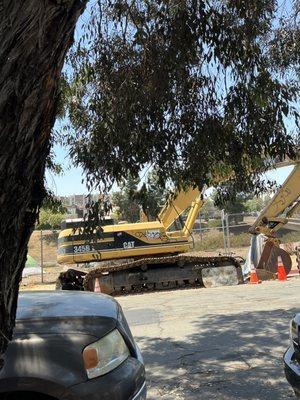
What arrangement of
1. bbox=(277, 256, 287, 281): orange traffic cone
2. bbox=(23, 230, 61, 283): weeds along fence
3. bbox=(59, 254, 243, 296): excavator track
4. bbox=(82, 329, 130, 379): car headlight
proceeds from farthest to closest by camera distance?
bbox=(23, 230, 61, 283): weeds along fence → bbox=(277, 256, 287, 281): orange traffic cone → bbox=(59, 254, 243, 296): excavator track → bbox=(82, 329, 130, 379): car headlight

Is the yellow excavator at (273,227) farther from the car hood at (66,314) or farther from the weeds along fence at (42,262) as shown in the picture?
the car hood at (66,314)

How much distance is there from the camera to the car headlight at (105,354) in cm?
331

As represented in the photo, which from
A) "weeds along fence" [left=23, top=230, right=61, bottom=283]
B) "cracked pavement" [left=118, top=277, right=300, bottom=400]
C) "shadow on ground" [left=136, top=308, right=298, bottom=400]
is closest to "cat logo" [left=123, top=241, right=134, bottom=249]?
"weeds along fence" [left=23, top=230, right=61, bottom=283]

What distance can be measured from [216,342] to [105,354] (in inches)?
170

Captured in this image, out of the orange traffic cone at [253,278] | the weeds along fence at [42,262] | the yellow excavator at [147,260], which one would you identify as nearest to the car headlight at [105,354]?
the weeds along fence at [42,262]

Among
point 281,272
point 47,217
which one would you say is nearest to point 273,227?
point 281,272

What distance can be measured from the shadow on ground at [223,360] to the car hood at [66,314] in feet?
6.17

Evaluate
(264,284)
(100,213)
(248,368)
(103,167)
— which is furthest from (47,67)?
(264,284)

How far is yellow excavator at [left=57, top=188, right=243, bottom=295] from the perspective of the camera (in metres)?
14.5

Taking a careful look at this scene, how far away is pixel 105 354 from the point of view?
11.3 feet

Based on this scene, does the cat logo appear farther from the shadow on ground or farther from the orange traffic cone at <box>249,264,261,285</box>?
the shadow on ground

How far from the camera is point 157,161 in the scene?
196 inches

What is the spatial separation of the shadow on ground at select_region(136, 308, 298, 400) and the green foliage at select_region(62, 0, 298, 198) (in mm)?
2100

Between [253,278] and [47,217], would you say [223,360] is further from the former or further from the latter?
[47,217]
